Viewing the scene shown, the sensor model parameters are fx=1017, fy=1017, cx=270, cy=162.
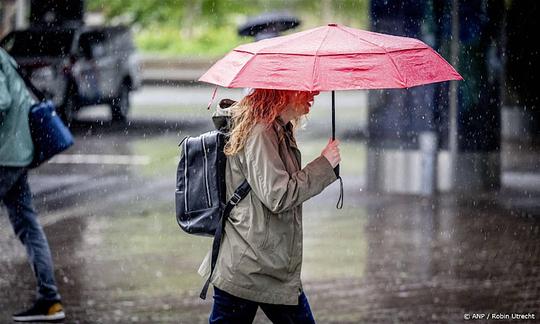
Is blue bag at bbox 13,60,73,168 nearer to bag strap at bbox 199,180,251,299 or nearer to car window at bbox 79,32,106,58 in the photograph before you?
bag strap at bbox 199,180,251,299

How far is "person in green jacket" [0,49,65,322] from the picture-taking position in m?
6.19

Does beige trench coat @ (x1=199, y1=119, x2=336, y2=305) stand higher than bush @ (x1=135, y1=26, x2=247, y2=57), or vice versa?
beige trench coat @ (x1=199, y1=119, x2=336, y2=305)

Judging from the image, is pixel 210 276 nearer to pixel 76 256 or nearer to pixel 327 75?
pixel 327 75

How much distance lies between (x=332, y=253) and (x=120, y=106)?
40.6 feet

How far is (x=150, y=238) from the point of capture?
29.6 ft

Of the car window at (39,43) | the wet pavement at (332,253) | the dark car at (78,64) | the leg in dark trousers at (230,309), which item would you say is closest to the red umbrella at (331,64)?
the leg in dark trousers at (230,309)

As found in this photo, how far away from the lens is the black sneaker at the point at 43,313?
20.8ft

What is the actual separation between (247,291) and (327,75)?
3.05 feet

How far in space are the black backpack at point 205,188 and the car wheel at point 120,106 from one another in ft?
51.4

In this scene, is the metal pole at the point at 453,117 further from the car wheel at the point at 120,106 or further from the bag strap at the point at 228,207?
the car wheel at the point at 120,106

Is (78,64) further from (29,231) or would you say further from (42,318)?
(42,318)

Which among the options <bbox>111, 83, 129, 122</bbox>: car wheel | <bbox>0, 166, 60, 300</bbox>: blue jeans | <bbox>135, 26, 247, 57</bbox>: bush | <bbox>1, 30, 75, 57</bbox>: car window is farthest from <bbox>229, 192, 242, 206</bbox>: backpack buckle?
<bbox>135, 26, 247, 57</bbox>: bush

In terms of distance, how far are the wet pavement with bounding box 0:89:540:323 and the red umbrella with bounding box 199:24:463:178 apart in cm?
261

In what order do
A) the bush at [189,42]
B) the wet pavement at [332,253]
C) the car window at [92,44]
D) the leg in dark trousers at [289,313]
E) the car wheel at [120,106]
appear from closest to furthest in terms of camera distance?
the leg in dark trousers at [289,313]
the wet pavement at [332,253]
the car window at [92,44]
the car wheel at [120,106]
the bush at [189,42]
